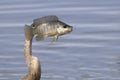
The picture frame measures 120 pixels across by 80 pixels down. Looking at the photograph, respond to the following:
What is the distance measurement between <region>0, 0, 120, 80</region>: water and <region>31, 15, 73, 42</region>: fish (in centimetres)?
204

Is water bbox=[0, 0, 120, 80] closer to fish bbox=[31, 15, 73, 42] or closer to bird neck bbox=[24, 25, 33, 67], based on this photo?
fish bbox=[31, 15, 73, 42]

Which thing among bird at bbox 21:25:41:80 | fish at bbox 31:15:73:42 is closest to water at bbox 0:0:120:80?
fish at bbox 31:15:73:42

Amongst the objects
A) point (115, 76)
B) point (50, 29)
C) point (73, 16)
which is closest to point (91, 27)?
point (73, 16)

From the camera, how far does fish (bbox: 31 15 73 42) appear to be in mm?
7258

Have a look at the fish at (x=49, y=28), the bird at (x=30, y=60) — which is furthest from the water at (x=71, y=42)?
the bird at (x=30, y=60)

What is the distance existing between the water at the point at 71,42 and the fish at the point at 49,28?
6.69 ft

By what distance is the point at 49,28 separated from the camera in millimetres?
7320

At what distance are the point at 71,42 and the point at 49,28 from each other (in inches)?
147

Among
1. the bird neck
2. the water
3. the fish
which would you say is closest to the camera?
the bird neck

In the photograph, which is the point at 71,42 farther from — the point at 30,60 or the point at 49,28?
the point at 30,60

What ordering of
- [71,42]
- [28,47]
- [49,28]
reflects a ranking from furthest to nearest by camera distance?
[71,42] → [49,28] → [28,47]

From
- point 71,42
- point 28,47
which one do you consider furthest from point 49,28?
point 71,42

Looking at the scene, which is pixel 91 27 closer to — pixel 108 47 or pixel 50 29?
pixel 108 47

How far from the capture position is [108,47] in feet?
35.5
